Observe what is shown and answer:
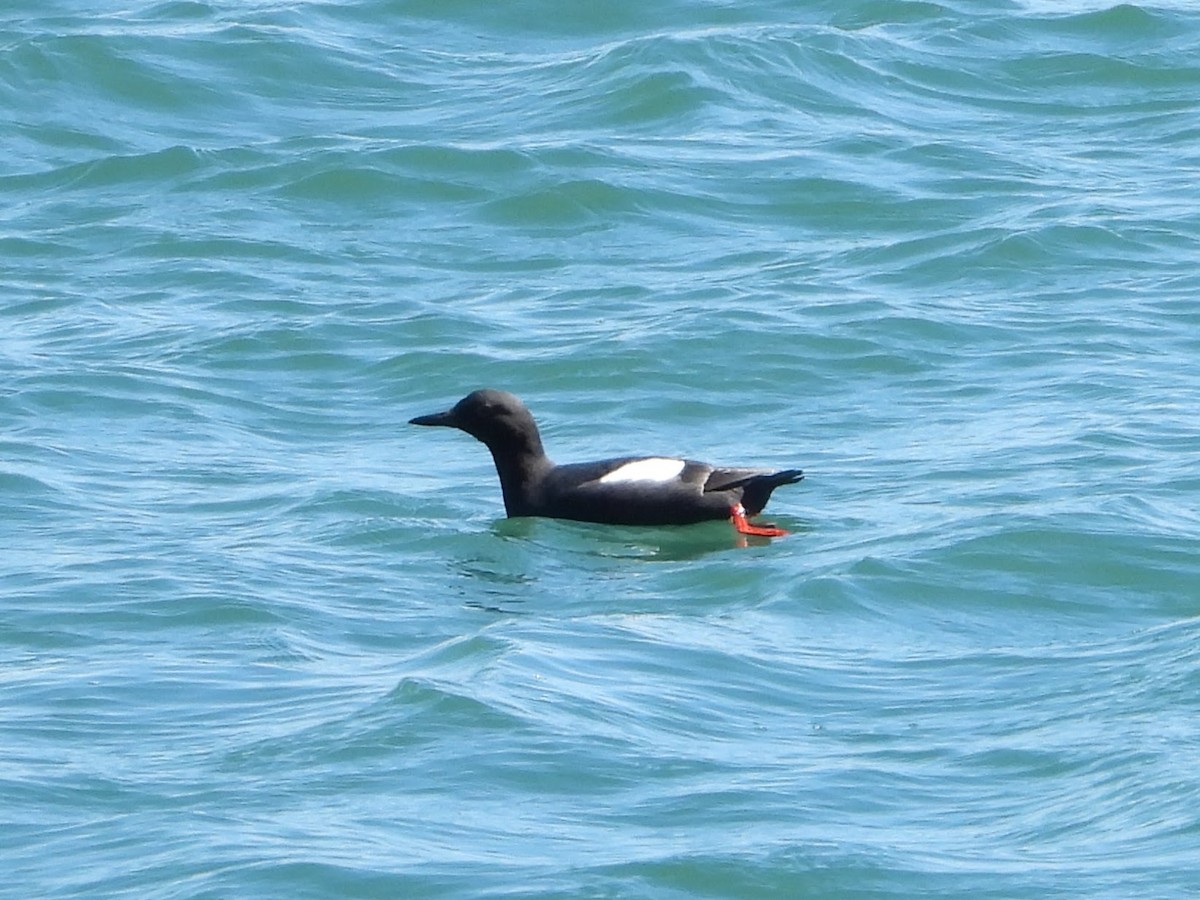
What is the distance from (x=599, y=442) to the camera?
1191 cm

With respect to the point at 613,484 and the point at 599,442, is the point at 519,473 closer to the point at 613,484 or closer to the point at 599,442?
the point at 613,484

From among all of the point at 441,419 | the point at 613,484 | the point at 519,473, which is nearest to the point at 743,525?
the point at 613,484

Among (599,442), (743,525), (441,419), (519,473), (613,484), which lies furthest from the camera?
(599,442)

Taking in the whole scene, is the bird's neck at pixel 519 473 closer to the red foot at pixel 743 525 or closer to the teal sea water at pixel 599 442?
the teal sea water at pixel 599 442

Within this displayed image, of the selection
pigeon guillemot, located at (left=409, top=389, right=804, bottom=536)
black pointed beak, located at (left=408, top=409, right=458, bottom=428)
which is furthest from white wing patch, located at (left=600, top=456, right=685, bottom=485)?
black pointed beak, located at (left=408, top=409, right=458, bottom=428)

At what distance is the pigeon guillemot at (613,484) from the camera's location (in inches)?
408

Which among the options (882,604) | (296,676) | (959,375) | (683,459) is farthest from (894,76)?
(296,676)

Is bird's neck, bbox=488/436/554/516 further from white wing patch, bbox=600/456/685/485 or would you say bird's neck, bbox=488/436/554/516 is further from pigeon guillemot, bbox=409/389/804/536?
white wing patch, bbox=600/456/685/485

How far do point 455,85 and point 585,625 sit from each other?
30.5ft

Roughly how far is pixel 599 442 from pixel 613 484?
4.78 feet

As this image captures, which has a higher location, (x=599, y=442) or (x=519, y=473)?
(x=519, y=473)

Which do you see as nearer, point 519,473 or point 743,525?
point 743,525

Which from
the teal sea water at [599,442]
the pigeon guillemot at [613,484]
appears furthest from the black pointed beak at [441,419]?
the teal sea water at [599,442]

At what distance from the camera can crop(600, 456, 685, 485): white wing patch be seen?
10.4 m
